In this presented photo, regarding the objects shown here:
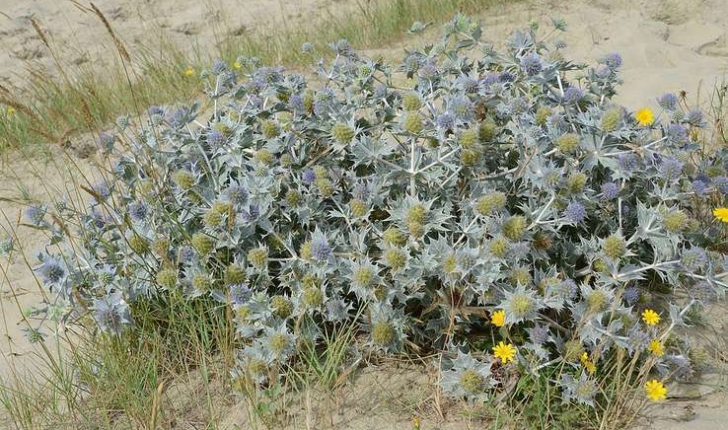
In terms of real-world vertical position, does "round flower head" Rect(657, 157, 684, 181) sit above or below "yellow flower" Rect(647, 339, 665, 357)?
above

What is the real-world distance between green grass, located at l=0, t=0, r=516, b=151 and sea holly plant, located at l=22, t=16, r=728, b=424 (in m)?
2.23

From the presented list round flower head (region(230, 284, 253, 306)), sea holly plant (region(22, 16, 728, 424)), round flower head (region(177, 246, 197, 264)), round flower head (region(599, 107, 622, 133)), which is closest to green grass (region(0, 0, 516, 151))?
sea holly plant (region(22, 16, 728, 424))

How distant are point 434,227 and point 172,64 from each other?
4.11 metres

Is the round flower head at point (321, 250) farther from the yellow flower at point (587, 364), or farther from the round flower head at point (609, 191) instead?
the round flower head at point (609, 191)

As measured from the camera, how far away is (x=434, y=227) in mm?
2492

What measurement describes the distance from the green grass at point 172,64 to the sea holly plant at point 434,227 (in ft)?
7.33

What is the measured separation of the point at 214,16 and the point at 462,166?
5422mm

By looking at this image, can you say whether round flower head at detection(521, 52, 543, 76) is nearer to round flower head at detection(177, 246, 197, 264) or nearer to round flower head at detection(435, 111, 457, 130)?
round flower head at detection(435, 111, 457, 130)

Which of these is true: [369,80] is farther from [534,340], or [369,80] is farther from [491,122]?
[534,340]

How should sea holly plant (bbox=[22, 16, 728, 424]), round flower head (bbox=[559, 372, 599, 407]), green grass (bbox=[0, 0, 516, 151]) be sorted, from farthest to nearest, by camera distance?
green grass (bbox=[0, 0, 516, 151]) < sea holly plant (bbox=[22, 16, 728, 424]) < round flower head (bbox=[559, 372, 599, 407])

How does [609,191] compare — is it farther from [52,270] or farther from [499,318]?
[52,270]

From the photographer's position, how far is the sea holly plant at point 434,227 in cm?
243

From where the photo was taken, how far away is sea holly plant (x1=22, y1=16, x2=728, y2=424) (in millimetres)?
2430

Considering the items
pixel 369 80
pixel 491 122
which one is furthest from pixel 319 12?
pixel 491 122
